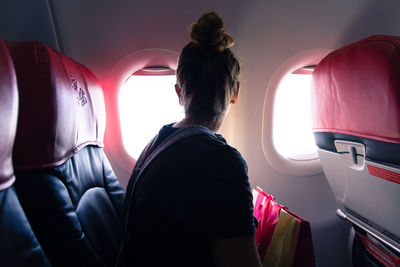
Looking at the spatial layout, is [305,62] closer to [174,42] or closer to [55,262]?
[174,42]

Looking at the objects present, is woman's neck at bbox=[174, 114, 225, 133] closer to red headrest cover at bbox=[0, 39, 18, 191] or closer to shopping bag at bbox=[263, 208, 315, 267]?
red headrest cover at bbox=[0, 39, 18, 191]

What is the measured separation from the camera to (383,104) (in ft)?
2.83

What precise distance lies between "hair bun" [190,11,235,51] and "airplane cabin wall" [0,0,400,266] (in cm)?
60

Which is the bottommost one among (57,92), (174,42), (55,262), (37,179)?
(55,262)

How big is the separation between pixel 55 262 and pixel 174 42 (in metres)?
1.23

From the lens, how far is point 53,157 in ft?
2.18

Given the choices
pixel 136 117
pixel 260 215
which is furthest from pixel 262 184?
pixel 136 117

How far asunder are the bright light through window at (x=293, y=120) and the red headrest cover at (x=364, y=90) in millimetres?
454

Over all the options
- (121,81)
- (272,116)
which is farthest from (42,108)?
(272,116)

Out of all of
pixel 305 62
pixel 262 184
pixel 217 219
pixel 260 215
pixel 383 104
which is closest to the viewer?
pixel 217 219

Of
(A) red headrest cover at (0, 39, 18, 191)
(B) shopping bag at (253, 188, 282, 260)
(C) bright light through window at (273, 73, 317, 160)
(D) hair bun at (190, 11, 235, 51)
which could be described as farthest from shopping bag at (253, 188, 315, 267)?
(A) red headrest cover at (0, 39, 18, 191)

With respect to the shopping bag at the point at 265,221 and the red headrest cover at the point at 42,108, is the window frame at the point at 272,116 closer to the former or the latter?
the shopping bag at the point at 265,221

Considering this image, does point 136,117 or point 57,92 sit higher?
point 57,92

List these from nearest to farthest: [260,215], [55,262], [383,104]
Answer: [55,262]
[383,104]
[260,215]
